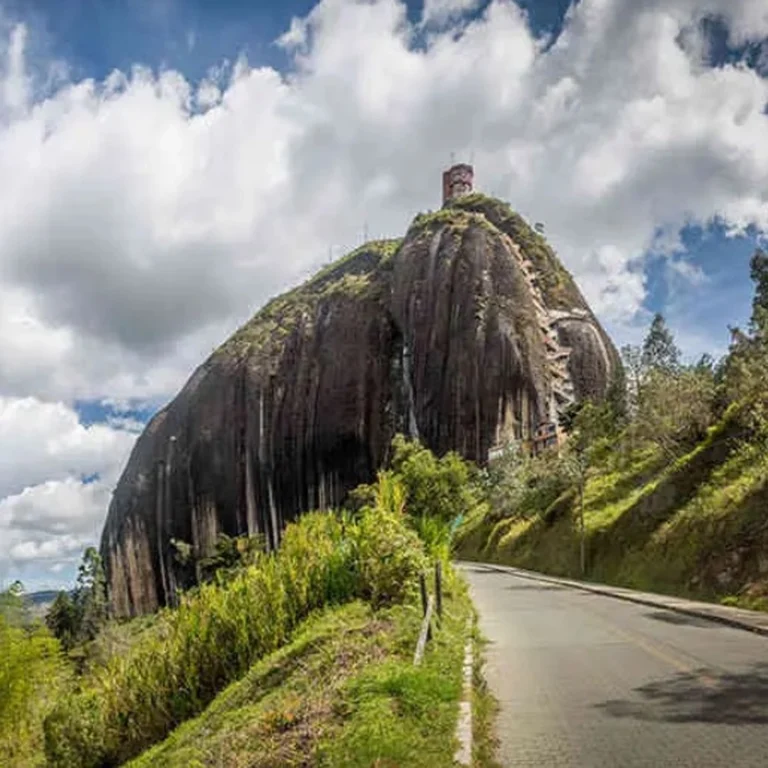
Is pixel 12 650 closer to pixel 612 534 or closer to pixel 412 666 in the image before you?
pixel 612 534

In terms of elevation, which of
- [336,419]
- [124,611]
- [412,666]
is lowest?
[124,611]

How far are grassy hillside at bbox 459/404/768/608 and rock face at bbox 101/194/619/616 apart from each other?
38351 millimetres

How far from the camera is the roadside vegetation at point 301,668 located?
23.4ft

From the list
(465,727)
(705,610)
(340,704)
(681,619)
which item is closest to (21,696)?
(681,619)

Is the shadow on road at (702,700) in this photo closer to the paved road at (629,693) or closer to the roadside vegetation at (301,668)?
the paved road at (629,693)

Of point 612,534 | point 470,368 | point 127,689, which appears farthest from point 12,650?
point 470,368

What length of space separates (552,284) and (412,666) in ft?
303

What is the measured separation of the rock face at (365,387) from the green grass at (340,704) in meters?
71.1

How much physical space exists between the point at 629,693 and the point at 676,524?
754 inches

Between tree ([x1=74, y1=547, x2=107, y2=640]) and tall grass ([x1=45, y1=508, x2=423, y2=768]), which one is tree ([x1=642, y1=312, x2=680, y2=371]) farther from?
tree ([x1=74, y1=547, x2=107, y2=640])

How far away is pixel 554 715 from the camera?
27.0 feet

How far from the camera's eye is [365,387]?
93500 millimetres

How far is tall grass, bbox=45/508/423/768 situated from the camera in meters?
13.1

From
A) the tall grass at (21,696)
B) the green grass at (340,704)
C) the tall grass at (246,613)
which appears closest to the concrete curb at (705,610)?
the green grass at (340,704)
